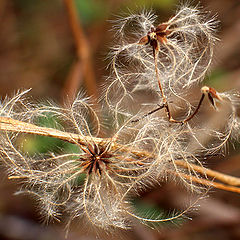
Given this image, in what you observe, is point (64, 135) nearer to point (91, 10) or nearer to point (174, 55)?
point (174, 55)

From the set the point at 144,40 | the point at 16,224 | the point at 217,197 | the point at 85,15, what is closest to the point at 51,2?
the point at 85,15

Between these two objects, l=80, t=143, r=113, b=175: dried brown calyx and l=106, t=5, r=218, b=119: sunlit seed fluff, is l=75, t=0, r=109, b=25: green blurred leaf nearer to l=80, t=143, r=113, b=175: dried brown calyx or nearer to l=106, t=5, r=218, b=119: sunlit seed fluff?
l=106, t=5, r=218, b=119: sunlit seed fluff

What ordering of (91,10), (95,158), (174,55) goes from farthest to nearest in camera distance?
(91,10) → (174,55) → (95,158)

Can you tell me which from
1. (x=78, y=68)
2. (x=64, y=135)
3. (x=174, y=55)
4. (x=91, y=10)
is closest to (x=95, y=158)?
(x=64, y=135)

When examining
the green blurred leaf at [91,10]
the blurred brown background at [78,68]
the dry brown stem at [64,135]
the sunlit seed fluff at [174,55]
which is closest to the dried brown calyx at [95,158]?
the dry brown stem at [64,135]

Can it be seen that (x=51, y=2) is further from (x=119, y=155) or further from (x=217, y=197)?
(x=119, y=155)

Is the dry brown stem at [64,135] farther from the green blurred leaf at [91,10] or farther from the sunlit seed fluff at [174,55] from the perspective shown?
the green blurred leaf at [91,10]

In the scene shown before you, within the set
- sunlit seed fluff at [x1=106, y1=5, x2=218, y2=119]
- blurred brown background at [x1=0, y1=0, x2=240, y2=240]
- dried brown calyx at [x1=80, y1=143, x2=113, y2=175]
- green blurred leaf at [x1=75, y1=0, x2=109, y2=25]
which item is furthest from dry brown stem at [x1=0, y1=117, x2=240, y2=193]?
green blurred leaf at [x1=75, y1=0, x2=109, y2=25]

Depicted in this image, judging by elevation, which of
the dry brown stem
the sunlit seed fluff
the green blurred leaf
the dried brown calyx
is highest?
the green blurred leaf
